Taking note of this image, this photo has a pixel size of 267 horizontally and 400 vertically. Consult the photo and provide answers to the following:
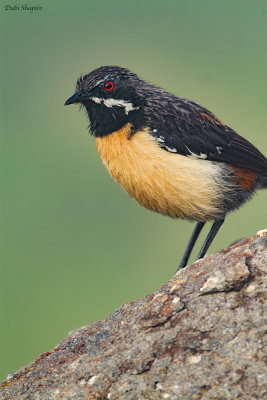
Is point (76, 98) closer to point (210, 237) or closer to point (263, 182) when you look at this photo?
point (210, 237)

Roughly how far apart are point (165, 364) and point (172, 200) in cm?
246

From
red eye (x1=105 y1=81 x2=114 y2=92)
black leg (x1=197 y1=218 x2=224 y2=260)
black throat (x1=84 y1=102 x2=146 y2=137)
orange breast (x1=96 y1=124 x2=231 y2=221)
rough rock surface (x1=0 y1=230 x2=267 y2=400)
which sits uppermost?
red eye (x1=105 y1=81 x2=114 y2=92)

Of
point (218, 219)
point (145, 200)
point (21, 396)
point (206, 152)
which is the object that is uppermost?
point (206, 152)

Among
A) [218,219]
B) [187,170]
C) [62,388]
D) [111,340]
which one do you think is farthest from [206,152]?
[62,388]

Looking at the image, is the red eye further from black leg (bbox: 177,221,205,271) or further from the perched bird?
black leg (bbox: 177,221,205,271)

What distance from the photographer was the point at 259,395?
3520mm

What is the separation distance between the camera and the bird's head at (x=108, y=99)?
6.41 meters

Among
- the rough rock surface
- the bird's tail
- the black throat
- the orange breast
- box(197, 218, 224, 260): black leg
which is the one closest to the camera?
the rough rock surface

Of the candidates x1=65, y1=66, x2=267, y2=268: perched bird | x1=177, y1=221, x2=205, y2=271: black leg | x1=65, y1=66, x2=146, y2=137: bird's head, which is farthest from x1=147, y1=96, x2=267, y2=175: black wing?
x1=177, y1=221, x2=205, y2=271: black leg

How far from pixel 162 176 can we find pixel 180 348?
7.97 feet

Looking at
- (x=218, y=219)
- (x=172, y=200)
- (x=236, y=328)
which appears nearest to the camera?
(x=236, y=328)

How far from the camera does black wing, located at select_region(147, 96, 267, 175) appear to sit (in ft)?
20.5

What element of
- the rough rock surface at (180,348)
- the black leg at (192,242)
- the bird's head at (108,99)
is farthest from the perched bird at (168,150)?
the rough rock surface at (180,348)

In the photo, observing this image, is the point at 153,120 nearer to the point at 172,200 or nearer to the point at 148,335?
the point at 172,200
